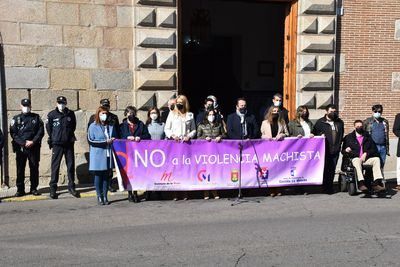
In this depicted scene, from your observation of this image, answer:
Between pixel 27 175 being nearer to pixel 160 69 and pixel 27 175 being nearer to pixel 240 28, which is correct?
pixel 160 69

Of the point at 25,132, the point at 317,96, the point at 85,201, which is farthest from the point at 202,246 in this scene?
the point at 317,96

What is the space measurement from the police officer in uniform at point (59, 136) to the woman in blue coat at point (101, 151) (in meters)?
0.95

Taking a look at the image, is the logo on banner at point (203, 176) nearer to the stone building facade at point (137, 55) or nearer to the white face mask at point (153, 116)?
the white face mask at point (153, 116)

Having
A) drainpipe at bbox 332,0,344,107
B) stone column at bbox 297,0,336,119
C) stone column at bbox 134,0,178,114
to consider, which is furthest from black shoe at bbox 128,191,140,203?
drainpipe at bbox 332,0,344,107

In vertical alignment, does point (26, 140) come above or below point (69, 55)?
below

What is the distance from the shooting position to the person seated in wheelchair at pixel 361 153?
31.0ft

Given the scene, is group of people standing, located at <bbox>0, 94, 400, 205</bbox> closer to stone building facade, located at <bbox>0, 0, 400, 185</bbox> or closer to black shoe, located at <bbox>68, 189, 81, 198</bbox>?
black shoe, located at <bbox>68, 189, 81, 198</bbox>

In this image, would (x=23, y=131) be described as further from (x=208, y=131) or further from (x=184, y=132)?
(x=208, y=131)

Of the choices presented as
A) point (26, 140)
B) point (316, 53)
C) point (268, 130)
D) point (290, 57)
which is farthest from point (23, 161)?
point (316, 53)

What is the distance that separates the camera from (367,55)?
13195mm

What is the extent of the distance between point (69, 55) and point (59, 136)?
2.32 meters

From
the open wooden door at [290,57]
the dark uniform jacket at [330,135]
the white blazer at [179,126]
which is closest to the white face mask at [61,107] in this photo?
the white blazer at [179,126]

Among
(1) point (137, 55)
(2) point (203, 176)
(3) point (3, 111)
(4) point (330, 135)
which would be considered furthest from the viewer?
(1) point (137, 55)

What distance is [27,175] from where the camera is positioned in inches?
420
